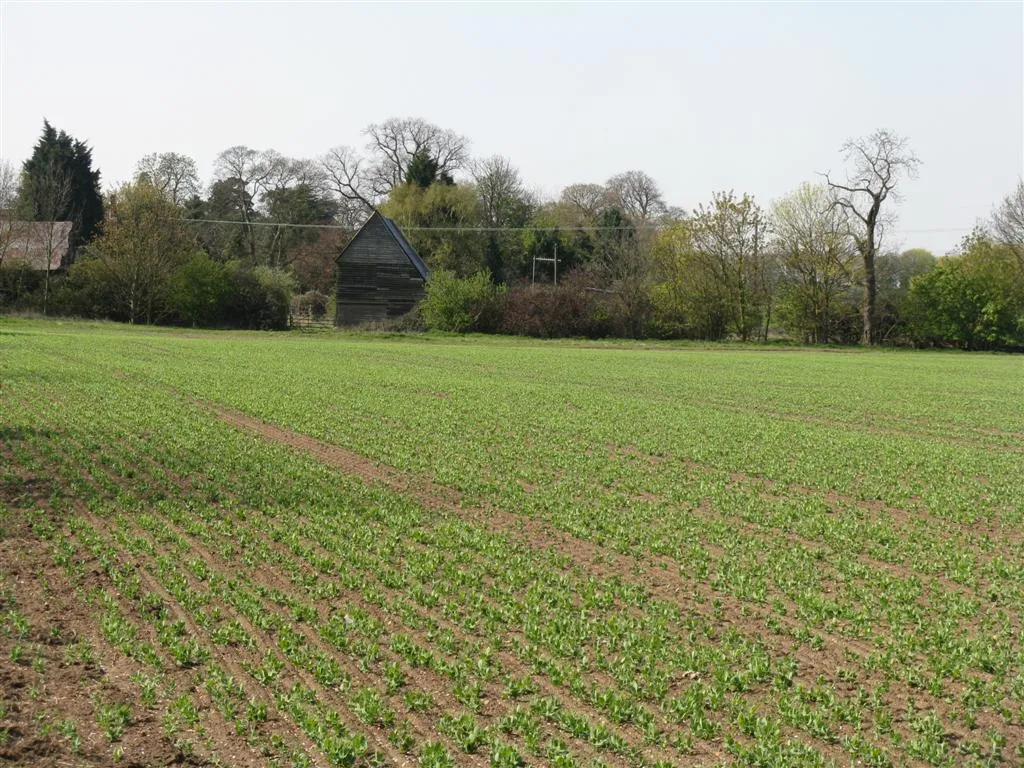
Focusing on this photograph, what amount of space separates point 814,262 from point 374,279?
Answer: 3096 cm

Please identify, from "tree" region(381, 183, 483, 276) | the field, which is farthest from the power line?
the field

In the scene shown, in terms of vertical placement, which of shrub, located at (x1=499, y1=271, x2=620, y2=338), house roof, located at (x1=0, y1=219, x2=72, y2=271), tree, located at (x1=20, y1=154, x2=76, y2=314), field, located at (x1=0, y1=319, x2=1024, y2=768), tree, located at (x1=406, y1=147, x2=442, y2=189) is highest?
tree, located at (x1=406, y1=147, x2=442, y2=189)

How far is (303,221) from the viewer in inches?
3393

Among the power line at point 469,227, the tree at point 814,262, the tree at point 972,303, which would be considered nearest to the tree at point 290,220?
the power line at point 469,227

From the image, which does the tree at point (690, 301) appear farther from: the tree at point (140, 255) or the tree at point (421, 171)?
the tree at point (140, 255)

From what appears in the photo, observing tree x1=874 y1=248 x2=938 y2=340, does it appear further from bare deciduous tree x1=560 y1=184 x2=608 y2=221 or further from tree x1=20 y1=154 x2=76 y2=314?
tree x1=20 y1=154 x2=76 y2=314

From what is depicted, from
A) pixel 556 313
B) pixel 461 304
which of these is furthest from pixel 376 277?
pixel 556 313

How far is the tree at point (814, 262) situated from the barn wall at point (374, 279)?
85.7 feet

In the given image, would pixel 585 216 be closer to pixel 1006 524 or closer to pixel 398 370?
pixel 398 370

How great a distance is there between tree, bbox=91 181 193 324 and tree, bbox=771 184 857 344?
41821 millimetres

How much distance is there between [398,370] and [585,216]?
6494 cm

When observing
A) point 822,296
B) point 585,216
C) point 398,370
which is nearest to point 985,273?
point 822,296

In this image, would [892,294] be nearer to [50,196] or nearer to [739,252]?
[739,252]

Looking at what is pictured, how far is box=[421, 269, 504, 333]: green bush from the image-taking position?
201 feet
